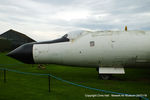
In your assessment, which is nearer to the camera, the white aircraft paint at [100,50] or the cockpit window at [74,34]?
the white aircraft paint at [100,50]

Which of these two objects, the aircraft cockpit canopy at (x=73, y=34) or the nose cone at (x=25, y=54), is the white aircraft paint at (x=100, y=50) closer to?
the aircraft cockpit canopy at (x=73, y=34)

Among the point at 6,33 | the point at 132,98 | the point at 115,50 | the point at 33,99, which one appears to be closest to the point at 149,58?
the point at 115,50

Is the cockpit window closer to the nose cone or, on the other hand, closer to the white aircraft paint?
the white aircraft paint

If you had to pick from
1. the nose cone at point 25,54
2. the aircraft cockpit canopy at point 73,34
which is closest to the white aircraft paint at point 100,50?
the aircraft cockpit canopy at point 73,34

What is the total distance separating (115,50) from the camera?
6230mm

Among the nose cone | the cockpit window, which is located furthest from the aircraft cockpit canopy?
the nose cone

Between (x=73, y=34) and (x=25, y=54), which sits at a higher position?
(x=73, y=34)

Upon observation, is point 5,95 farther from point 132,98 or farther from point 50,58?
point 132,98

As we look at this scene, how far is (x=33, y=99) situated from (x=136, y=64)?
4.76 m

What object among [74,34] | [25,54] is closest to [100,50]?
[74,34]

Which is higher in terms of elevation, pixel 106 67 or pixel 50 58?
pixel 50 58

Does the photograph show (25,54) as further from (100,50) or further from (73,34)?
(100,50)

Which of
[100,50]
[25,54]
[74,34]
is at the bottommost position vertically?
[25,54]

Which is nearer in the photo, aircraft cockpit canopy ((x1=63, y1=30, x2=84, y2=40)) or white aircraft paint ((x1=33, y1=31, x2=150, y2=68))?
white aircraft paint ((x1=33, y1=31, x2=150, y2=68))
